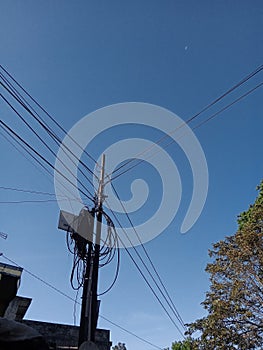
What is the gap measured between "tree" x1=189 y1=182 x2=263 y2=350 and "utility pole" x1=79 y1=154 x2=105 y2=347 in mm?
8668

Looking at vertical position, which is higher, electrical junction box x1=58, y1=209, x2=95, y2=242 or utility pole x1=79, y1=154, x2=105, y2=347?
electrical junction box x1=58, y1=209, x2=95, y2=242

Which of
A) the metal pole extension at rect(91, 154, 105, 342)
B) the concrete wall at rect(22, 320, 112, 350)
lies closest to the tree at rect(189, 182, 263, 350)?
the concrete wall at rect(22, 320, 112, 350)

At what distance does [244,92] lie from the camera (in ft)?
22.6

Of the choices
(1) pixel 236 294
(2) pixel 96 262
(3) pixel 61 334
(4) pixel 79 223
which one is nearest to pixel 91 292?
(2) pixel 96 262

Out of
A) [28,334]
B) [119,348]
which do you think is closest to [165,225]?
[28,334]

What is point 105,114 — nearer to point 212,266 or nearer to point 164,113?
point 164,113

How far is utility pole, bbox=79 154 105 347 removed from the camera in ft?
19.3

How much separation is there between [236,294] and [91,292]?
896 cm

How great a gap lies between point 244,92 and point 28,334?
20.0 ft

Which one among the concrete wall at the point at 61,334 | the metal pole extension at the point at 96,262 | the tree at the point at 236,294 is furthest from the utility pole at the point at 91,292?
the tree at the point at 236,294

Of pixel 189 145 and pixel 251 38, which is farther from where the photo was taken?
pixel 189 145

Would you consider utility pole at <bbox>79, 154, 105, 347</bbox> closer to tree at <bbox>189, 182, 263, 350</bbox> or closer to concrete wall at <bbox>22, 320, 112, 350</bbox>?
concrete wall at <bbox>22, 320, 112, 350</bbox>

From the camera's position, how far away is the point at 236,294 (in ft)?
43.3

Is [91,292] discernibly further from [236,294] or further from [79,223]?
[236,294]
